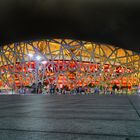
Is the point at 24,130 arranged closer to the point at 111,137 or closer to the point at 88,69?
the point at 111,137

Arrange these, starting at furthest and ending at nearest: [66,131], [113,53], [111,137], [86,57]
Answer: [86,57], [113,53], [66,131], [111,137]

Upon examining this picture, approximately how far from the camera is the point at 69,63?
62938 millimetres

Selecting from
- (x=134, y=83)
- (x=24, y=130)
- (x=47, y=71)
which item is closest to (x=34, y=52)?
(x=47, y=71)

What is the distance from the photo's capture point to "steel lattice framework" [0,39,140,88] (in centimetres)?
5962

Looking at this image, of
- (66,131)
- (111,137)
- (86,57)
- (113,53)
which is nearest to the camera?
(111,137)

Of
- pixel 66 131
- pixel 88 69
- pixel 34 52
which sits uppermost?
pixel 34 52

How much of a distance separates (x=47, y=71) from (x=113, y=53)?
1641 cm

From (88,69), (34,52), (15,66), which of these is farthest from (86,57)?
(15,66)

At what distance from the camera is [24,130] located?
337 centimetres

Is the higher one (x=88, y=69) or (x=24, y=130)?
(x=88, y=69)

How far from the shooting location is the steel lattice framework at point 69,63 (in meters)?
59.6

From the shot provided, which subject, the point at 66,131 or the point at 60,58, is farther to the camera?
the point at 60,58

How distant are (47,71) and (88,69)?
9843 mm

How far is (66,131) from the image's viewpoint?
330 centimetres
